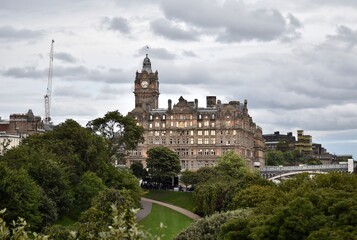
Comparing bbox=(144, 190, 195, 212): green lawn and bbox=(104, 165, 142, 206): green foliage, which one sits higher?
bbox=(104, 165, 142, 206): green foliage

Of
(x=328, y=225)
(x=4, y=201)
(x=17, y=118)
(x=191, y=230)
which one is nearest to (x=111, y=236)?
(x=328, y=225)

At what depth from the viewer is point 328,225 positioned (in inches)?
2143

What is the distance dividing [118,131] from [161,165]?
72.6 ft

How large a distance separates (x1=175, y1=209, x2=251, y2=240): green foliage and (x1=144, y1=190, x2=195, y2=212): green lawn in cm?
6396

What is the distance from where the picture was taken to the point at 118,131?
151 meters

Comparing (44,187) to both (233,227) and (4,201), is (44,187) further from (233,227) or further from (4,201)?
(233,227)

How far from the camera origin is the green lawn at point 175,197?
139 metres

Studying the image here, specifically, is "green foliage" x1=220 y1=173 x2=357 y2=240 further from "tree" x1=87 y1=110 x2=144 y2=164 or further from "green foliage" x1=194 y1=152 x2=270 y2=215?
"tree" x1=87 y1=110 x2=144 y2=164

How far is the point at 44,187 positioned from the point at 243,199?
24.0m

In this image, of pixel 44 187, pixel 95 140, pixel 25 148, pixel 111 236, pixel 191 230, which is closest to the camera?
pixel 111 236

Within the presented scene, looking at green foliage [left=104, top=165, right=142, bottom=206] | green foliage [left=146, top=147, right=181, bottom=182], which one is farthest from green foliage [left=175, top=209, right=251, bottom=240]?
green foliage [left=146, top=147, right=181, bottom=182]

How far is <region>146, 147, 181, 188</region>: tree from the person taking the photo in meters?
170

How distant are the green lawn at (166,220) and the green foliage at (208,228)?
26.4 m

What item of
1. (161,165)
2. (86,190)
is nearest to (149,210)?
(86,190)
